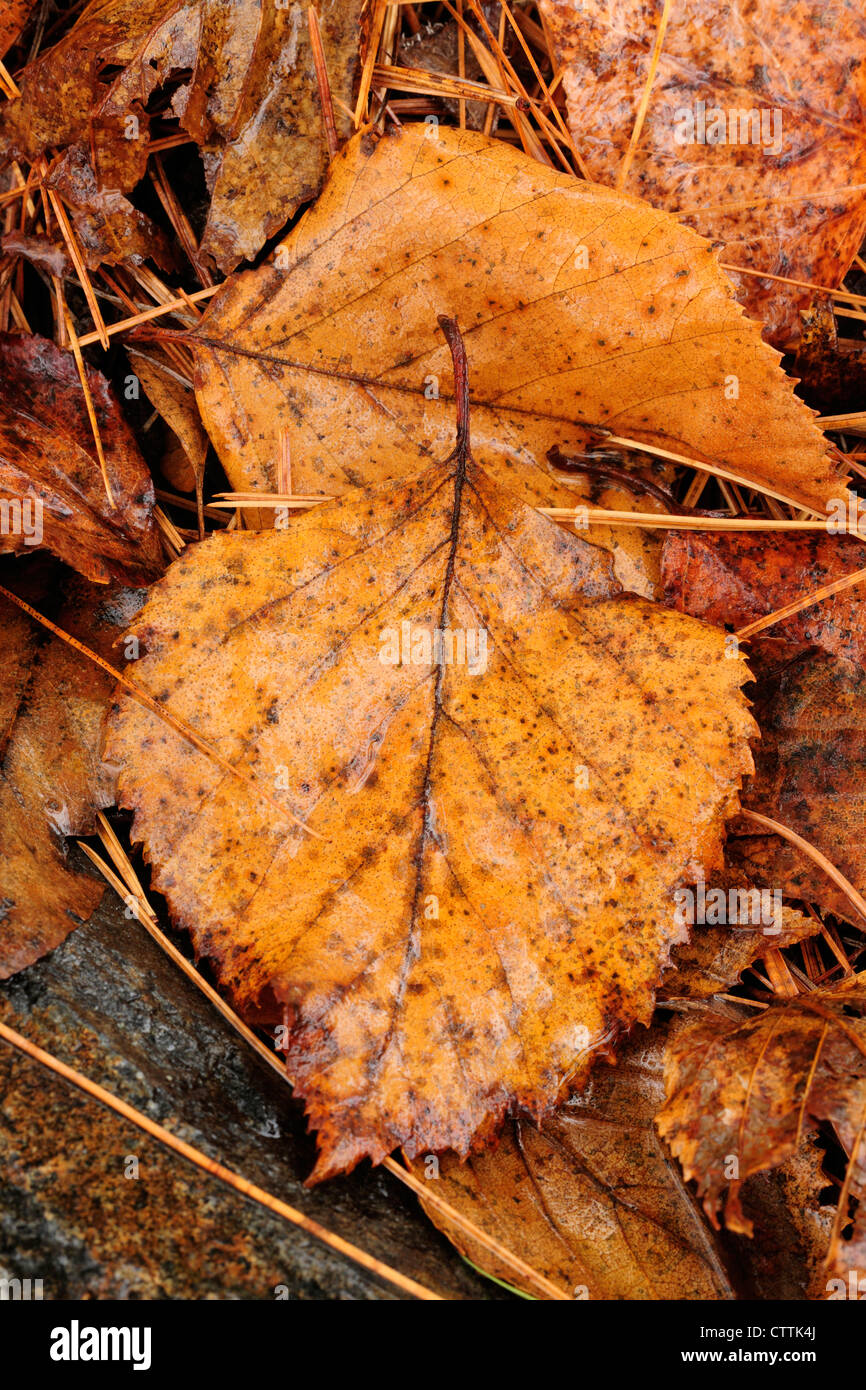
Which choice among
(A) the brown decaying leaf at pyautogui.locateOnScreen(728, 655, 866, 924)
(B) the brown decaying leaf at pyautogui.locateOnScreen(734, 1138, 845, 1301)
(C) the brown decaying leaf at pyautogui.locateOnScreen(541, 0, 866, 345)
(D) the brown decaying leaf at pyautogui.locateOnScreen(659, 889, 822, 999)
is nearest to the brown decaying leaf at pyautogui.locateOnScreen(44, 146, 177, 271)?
(C) the brown decaying leaf at pyautogui.locateOnScreen(541, 0, 866, 345)

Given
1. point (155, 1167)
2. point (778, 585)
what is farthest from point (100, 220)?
point (155, 1167)

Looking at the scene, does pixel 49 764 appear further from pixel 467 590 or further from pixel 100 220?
pixel 100 220

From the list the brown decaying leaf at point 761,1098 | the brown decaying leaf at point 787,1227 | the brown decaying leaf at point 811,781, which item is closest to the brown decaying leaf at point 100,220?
the brown decaying leaf at point 811,781

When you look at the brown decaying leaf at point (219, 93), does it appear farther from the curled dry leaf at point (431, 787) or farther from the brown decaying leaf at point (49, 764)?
the brown decaying leaf at point (49, 764)

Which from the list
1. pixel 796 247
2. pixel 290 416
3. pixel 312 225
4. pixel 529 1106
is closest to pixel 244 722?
pixel 290 416

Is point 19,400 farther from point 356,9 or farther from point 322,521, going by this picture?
point 356,9
